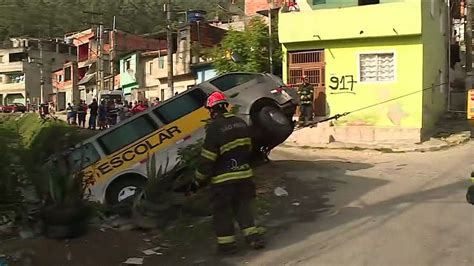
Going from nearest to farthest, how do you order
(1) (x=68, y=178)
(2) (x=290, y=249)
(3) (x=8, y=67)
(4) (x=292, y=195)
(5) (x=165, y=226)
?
(2) (x=290, y=249) → (1) (x=68, y=178) → (5) (x=165, y=226) → (4) (x=292, y=195) → (3) (x=8, y=67)

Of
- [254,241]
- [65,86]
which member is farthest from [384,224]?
[65,86]

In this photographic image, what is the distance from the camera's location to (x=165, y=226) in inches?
279

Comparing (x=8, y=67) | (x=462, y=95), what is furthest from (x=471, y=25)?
(x=8, y=67)

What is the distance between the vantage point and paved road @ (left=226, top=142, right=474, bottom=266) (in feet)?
19.0

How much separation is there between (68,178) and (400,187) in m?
5.35

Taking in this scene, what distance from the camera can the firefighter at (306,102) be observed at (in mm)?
17391

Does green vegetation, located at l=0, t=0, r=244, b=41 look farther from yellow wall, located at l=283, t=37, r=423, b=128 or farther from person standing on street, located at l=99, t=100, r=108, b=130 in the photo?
yellow wall, located at l=283, t=37, r=423, b=128

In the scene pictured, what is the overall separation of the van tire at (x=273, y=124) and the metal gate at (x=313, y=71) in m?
8.97

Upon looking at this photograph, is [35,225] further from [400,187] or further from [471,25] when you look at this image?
[471,25]

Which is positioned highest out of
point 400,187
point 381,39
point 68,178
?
point 381,39

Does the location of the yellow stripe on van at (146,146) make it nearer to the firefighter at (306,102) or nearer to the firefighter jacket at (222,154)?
the firefighter jacket at (222,154)

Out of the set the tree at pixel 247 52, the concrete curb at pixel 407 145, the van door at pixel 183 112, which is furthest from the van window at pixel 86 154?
the tree at pixel 247 52

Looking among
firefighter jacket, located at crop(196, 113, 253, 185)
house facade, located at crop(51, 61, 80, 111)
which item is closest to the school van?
firefighter jacket, located at crop(196, 113, 253, 185)

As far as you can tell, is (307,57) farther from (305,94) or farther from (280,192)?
(280,192)
